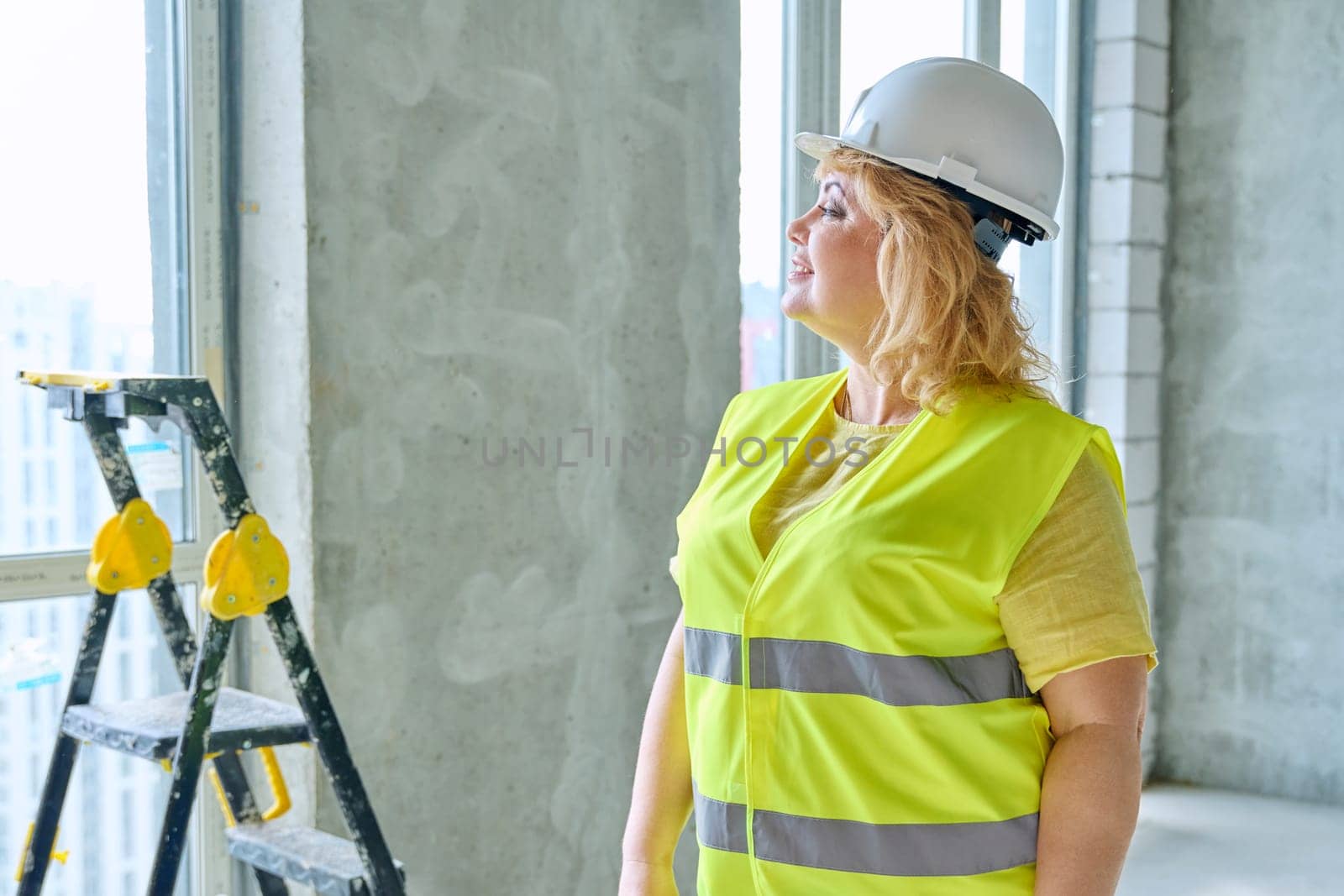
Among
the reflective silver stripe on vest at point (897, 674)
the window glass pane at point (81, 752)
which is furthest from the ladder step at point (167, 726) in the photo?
the reflective silver stripe on vest at point (897, 674)

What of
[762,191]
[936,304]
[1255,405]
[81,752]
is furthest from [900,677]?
[1255,405]

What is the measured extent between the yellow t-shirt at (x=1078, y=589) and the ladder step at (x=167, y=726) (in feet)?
2.81

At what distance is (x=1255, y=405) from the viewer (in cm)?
405

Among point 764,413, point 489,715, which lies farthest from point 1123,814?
point 489,715

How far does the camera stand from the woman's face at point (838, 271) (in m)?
1.36

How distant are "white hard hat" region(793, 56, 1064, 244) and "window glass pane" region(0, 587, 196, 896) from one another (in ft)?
4.11

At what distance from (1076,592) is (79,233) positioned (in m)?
1.47

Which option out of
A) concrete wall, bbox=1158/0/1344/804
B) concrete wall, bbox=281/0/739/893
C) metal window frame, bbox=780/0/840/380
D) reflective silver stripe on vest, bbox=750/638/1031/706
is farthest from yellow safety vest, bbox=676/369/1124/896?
concrete wall, bbox=1158/0/1344/804

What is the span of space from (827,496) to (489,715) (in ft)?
3.44

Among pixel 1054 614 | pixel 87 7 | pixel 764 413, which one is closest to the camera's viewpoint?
pixel 1054 614

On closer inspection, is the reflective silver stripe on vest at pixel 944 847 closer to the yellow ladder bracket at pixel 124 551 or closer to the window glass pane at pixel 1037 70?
the yellow ladder bracket at pixel 124 551

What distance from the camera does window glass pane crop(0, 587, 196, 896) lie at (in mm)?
1788

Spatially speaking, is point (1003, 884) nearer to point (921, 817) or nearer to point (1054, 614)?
point (921, 817)

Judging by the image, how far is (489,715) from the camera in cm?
216
